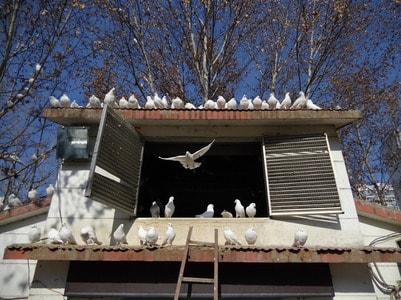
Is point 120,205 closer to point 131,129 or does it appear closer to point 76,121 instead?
point 131,129

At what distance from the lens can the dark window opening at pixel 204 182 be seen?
251 inches

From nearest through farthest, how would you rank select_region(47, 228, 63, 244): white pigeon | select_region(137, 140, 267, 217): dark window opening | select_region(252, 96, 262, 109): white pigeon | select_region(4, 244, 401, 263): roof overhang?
select_region(4, 244, 401, 263): roof overhang, select_region(47, 228, 63, 244): white pigeon, select_region(252, 96, 262, 109): white pigeon, select_region(137, 140, 267, 217): dark window opening

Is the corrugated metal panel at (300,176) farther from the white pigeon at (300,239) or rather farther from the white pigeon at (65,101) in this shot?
the white pigeon at (65,101)

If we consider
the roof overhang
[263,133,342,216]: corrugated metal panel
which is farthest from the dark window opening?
the roof overhang

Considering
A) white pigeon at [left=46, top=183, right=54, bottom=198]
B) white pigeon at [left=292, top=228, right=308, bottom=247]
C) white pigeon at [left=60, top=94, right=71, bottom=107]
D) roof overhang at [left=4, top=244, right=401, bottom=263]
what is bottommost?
roof overhang at [left=4, top=244, right=401, bottom=263]

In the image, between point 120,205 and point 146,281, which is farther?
point 120,205

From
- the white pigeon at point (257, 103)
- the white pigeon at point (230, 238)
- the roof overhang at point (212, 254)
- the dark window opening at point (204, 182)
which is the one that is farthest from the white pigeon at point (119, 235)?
the white pigeon at point (257, 103)

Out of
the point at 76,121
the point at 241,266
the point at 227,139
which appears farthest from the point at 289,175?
the point at 76,121

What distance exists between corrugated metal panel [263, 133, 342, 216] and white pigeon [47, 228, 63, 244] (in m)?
3.08

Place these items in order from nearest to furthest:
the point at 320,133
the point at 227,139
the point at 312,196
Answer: the point at 312,196 → the point at 320,133 → the point at 227,139

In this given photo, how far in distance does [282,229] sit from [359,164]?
45.7ft

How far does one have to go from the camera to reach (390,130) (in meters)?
16.0

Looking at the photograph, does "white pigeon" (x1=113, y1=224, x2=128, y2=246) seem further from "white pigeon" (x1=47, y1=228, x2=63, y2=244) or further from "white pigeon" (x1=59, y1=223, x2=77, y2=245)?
"white pigeon" (x1=47, y1=228, x2=63, y2=244)

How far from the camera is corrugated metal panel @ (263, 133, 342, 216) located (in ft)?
15.2
